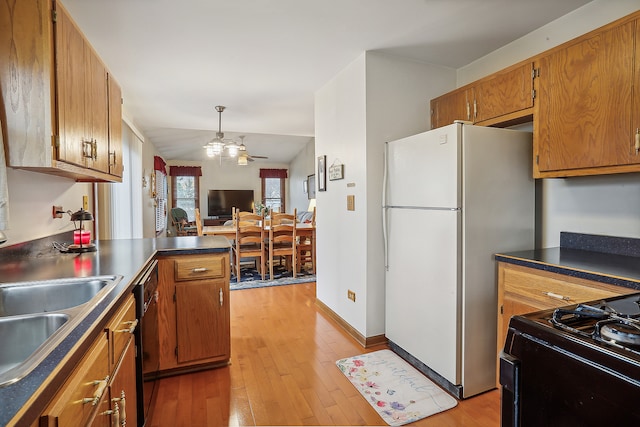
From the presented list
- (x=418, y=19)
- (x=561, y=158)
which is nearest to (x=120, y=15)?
(x=418, y=19)

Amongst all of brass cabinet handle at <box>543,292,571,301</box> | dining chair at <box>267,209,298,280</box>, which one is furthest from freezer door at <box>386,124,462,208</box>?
dining chair at <box>267,209,298,280</box>

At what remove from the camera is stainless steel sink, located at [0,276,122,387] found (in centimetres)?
72

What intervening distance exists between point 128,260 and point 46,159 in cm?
61

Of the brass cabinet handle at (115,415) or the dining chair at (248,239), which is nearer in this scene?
the brass cabinet handle at (115,415)

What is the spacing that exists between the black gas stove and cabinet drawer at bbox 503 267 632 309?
0.47m

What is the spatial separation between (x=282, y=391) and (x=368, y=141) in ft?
6.06

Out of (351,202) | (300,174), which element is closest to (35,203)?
(351,202)

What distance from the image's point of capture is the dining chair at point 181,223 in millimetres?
7901

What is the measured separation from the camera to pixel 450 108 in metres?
2.52

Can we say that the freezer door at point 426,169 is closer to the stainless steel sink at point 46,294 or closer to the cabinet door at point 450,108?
the cabinet door at point 450,108

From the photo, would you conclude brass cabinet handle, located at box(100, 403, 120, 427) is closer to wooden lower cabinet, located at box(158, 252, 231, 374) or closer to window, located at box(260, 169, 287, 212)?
wooden lower cabinet, located at box(158, 252, 231, 374)

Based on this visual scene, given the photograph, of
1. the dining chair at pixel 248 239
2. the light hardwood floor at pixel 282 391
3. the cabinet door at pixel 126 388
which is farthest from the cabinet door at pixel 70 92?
the dining chair at pixel 248 239

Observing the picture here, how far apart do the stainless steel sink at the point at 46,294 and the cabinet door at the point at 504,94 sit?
7.71ft

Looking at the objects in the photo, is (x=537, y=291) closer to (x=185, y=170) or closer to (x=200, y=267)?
(x=200, y=267)
